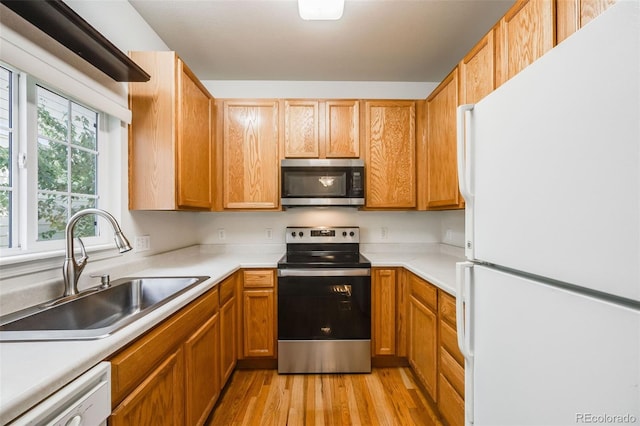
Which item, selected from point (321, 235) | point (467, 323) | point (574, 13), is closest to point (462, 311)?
point (467, 323)

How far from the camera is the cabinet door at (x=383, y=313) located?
2262 millimetres

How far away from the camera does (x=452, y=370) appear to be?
1.48 metres

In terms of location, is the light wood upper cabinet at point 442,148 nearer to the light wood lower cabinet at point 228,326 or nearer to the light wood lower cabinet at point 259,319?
the light wood lower cabinet at point 259,319

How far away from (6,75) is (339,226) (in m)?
2.34

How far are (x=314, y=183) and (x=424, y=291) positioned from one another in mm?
1256

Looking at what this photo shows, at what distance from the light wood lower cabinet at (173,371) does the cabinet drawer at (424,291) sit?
1345mm

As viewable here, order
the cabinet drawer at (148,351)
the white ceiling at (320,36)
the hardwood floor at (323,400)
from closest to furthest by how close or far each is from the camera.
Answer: the cabinet drawer at (148,351) < the hardwood floor at (323,400) < the white ceiling at (320,36)

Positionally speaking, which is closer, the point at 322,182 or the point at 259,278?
the point at 259,278

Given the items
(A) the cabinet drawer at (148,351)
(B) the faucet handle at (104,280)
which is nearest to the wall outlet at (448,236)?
(A) the cabinet drawer at (148,351)

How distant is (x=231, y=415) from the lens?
1.76 m

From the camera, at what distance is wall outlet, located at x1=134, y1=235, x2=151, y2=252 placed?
73.9 inches

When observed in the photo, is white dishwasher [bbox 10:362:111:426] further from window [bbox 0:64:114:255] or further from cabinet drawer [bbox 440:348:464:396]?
cabinet drawer [bbox 440:348:464:396]

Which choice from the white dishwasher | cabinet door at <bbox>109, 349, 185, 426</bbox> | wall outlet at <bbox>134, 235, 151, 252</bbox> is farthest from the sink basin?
wall outlet at <bbox>134, 235, 151, 252</bbox>

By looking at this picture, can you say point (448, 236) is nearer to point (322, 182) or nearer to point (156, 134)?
point (322, 182)
